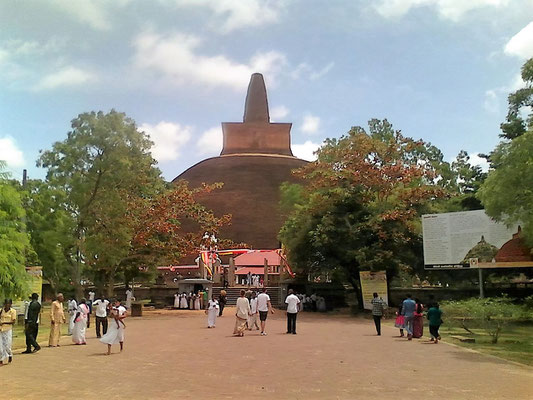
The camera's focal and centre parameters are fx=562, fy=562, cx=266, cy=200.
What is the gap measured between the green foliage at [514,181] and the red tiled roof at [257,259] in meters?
22.7

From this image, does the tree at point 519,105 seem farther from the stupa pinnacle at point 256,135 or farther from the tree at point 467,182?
the stupa pinnacle at point 256,135

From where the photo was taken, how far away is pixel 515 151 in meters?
13.9

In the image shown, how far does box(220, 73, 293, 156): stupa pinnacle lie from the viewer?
58834 mm

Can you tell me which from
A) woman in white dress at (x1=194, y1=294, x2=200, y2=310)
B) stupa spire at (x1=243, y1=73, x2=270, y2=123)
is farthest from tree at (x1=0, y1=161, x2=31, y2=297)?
stupa spire at (x1=243, y1=73, x2=270, y2=123)

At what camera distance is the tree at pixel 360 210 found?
24422 mm

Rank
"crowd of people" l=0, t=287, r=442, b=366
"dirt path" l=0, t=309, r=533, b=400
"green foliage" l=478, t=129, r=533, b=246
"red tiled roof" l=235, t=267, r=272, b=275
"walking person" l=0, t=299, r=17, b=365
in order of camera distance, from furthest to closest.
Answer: "red tiled roof" l=235, t=267, r=272, b=275, "green foliage" l=478, t=129, r=533, b=246, "crowd of people" l=0, t=287, r=442, b=366, "walking person" l=0, t=299, r=17, b=365, "dirt path" l=0, t=309, r=533, b=400

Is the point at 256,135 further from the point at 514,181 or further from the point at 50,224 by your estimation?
the point at 514,181

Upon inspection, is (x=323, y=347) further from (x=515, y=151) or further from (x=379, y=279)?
(x=379, y=279)

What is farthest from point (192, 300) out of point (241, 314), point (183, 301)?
point (241, 314)

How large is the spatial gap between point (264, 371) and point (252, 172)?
4456 centimetres

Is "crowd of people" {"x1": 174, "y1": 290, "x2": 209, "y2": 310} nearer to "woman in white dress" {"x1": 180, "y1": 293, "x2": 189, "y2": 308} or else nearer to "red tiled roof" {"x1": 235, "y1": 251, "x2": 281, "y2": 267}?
"woman in white dress" {"x1": 180, "y1": 293, "x2": 189, "y2": 308}

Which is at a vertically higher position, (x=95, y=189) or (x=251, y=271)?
(x=95, y=189)

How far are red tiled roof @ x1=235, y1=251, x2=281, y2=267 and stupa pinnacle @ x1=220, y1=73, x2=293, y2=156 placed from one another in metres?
20.7

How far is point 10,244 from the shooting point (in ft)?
40.5
